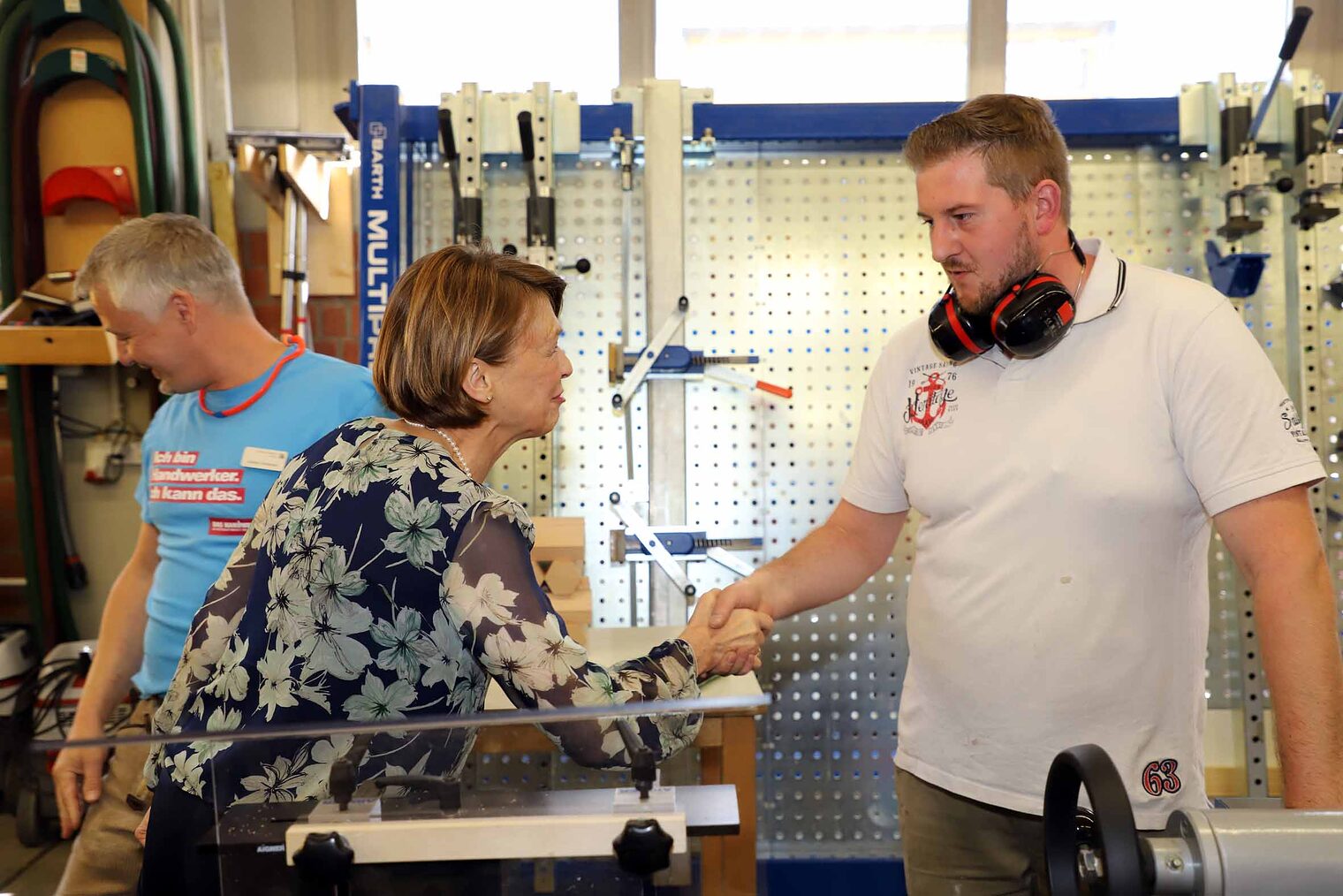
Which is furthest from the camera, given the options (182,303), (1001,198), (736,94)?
(736,94)

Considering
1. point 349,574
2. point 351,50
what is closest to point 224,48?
point 351,50

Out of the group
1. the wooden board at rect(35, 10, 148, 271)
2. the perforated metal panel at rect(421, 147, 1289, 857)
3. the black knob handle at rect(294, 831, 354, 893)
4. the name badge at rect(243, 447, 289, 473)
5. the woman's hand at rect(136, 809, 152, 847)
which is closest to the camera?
the black knob handle at rect(294, 831, 354, 893)

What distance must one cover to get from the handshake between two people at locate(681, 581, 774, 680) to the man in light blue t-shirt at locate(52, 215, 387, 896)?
0.86m

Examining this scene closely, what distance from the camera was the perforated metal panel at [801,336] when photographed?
121 inches

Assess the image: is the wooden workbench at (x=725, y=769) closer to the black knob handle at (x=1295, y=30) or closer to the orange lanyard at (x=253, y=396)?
the orange lanyard at (x=253, y=396)

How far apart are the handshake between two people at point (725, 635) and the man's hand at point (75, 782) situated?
0.81 m

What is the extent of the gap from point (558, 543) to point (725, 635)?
971 millimetres

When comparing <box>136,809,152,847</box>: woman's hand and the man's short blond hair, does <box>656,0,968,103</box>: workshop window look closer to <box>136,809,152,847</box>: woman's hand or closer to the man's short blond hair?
the man's short blond hair

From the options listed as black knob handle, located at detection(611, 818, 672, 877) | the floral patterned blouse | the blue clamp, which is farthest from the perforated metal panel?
black knob handle, located at detection(611, 818, 672, 877)

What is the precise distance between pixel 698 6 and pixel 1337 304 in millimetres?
2447

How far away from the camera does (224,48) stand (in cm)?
375

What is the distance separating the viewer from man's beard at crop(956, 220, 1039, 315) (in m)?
1.64

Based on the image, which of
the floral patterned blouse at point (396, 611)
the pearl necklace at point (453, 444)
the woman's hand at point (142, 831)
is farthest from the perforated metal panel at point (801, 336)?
the woman's hand at point (142, 831)

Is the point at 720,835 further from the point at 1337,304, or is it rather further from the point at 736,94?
the point at 736,94
